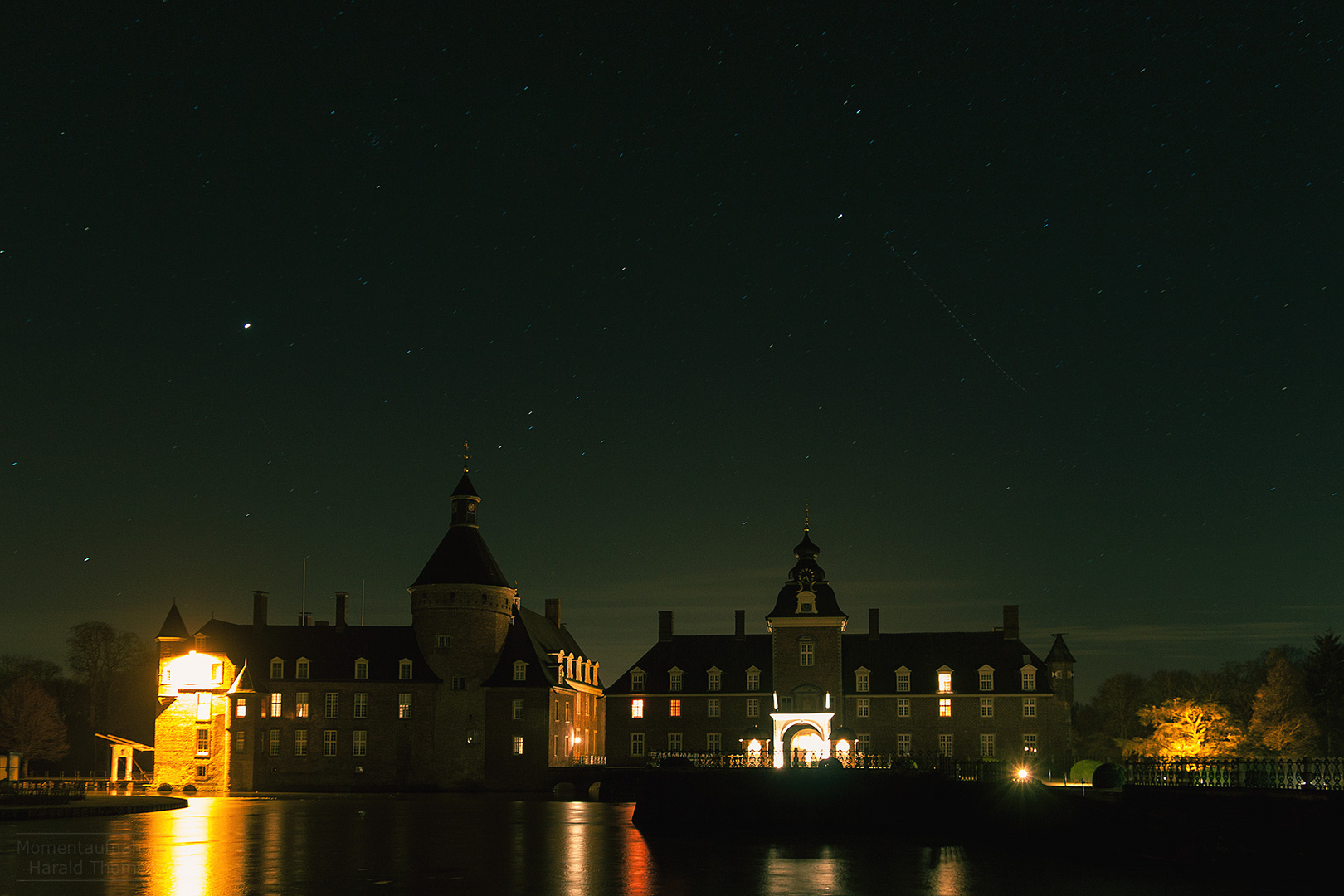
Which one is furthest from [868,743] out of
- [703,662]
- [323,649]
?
[323,649]

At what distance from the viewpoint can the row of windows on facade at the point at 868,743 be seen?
7169 cm

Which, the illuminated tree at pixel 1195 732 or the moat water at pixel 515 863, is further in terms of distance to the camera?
the illuminated tree at pixel 1195 732

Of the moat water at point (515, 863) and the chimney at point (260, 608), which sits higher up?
the chimney at point (260, 608)

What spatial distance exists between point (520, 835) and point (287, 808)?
18951 mm

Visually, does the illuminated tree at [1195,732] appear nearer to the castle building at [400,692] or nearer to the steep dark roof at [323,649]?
the castle building at [400,692]

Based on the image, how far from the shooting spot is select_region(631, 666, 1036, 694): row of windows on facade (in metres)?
72.4

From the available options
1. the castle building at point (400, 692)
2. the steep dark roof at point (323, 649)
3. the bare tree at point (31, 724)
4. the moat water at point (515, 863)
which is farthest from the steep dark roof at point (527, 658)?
the bare tree at point (31, 724)

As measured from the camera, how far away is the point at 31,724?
7931 cm

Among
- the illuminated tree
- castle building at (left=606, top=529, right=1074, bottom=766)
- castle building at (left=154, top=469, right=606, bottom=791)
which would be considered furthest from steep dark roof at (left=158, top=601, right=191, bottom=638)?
the illuminated tree

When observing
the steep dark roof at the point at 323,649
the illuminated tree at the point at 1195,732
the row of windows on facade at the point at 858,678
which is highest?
the steep dark roof at the point at 323,649

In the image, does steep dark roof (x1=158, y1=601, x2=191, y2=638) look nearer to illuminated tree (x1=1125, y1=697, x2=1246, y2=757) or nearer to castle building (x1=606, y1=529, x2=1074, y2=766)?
castle building (x1=606, y1=529, x2=1074, y2=766)

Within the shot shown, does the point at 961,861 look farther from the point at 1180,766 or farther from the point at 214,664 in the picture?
the point at 214,664

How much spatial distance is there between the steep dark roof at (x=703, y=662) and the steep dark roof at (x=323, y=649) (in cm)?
1322

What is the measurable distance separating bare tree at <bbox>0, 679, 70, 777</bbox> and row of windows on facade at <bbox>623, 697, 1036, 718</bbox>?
3873 centimetres
